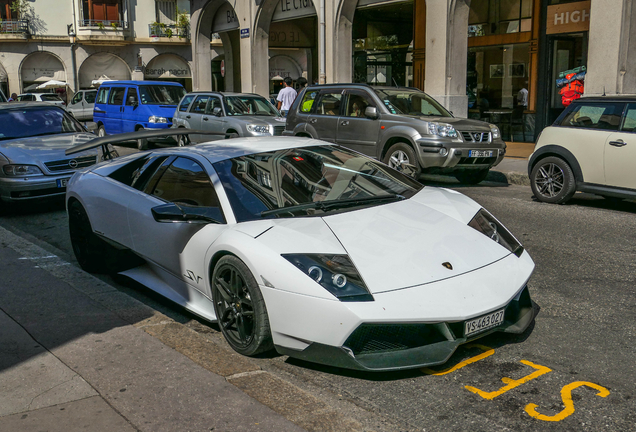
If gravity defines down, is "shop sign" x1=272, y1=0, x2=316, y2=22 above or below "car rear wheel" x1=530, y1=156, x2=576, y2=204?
above

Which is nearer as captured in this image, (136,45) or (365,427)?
(365,427)

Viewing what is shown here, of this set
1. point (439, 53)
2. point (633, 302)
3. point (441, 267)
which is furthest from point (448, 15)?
point (441, 267)

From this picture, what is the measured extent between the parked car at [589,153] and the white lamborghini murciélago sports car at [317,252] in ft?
15.8

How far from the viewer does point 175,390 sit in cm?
352

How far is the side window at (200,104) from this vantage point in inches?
657

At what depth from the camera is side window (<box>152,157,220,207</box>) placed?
467cm

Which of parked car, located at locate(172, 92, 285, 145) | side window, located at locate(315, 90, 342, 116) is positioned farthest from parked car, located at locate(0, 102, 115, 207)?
side window, located at locate(315, 90, 342, 116)

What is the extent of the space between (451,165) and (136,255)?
695 centimetres

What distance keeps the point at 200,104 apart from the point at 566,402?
14.7 m

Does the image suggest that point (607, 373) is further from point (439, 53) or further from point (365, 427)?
point (439, 53)

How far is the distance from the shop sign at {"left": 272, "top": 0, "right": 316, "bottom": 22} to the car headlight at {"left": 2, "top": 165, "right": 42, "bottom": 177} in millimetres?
14111

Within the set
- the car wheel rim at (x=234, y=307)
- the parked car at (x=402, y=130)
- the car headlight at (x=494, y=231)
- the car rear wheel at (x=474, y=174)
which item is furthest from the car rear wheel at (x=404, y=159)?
the car wheel rim at (x=234, y=307)

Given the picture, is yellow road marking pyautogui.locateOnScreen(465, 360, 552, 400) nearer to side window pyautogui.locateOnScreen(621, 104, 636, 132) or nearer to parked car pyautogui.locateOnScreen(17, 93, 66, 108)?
side window pyautogui.locateOnScreen(621, 104, 636, 132)

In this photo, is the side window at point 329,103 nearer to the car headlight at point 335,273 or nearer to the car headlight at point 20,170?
the car headlight at point 20,170
